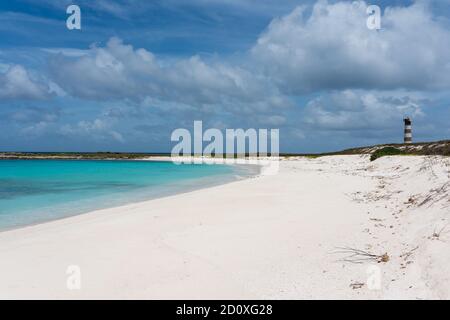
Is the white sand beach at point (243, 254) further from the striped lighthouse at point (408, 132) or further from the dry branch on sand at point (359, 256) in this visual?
the striped lighthouse at point (408, 132)

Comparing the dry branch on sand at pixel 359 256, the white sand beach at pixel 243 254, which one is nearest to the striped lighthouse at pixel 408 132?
the white sand beach at pixel 243 254

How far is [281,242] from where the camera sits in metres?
8.88

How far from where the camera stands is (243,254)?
805cm

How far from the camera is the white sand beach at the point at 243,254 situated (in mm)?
5977

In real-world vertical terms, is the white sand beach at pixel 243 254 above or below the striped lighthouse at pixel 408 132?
below

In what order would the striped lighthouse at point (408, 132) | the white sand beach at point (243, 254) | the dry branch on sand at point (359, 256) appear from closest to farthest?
the white sand beach at point (243, 254), the dry branch on sand at point (359, 256), the striped lighthouse at point (408, 132)

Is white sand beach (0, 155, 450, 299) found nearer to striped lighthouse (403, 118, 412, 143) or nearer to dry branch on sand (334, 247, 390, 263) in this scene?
dry branch on sand (334, 247, 390, 263)

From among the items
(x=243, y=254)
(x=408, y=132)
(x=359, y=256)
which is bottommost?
(x=243, y=254)

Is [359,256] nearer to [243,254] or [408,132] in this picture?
[243,254]

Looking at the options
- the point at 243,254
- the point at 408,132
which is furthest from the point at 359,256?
the point at 408,132

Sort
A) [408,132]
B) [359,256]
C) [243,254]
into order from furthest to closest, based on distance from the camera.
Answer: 1. [408,132]
2. [243,254]
3. [359,256]

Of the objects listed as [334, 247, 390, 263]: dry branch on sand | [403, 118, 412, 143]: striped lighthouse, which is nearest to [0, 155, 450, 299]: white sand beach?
[334, 247, 390, 263]: dry branch on sand

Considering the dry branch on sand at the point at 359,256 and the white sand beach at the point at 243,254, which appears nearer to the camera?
the white sand beach at the point at 243,254
